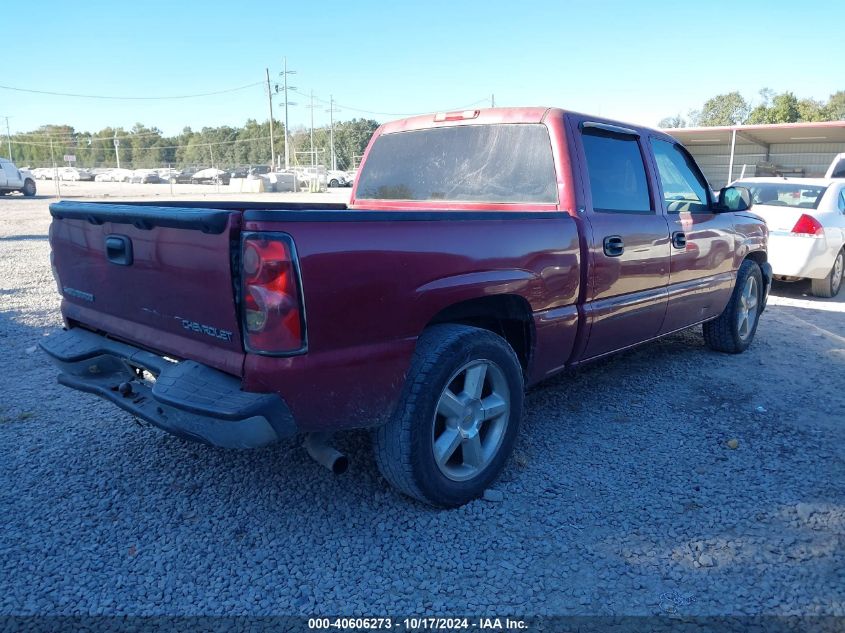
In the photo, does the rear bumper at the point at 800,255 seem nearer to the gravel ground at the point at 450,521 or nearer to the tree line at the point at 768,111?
the gravel ground at the point at 450,521

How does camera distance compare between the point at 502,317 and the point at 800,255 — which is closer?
the point at 502,317

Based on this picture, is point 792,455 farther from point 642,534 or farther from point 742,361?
point 742,361

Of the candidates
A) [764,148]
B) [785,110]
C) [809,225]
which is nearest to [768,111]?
[785,110]

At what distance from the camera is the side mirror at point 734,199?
511cm

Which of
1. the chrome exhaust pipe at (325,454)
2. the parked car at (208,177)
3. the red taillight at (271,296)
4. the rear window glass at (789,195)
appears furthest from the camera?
the parked car at (208,177)

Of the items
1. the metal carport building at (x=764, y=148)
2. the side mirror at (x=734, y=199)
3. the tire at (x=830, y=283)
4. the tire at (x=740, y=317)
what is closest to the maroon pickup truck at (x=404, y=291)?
the side mirror at (x=734, y=199)

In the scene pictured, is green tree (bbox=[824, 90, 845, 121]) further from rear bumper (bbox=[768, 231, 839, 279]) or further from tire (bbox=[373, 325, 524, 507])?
tire (bbox=[373, 325, 524, 507])

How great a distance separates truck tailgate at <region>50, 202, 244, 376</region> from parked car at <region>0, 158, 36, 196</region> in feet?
103

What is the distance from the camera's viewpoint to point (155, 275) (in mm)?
2789

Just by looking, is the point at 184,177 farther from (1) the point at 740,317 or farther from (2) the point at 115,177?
(1) the point at 740,317

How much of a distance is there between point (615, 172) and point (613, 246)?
0.58 metres

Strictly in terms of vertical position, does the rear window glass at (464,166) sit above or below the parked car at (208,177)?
above

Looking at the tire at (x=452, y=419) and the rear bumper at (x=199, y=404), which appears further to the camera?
the tire at (x=452, y=419)

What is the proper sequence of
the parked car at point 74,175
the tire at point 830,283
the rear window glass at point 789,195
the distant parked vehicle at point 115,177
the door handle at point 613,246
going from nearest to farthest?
the door handle at point 613,246 < the tire at point 830,283 < the rear window glass at point 789,195 < the distant parked vehicle at point 115,177 < the parked car at point 74,175
